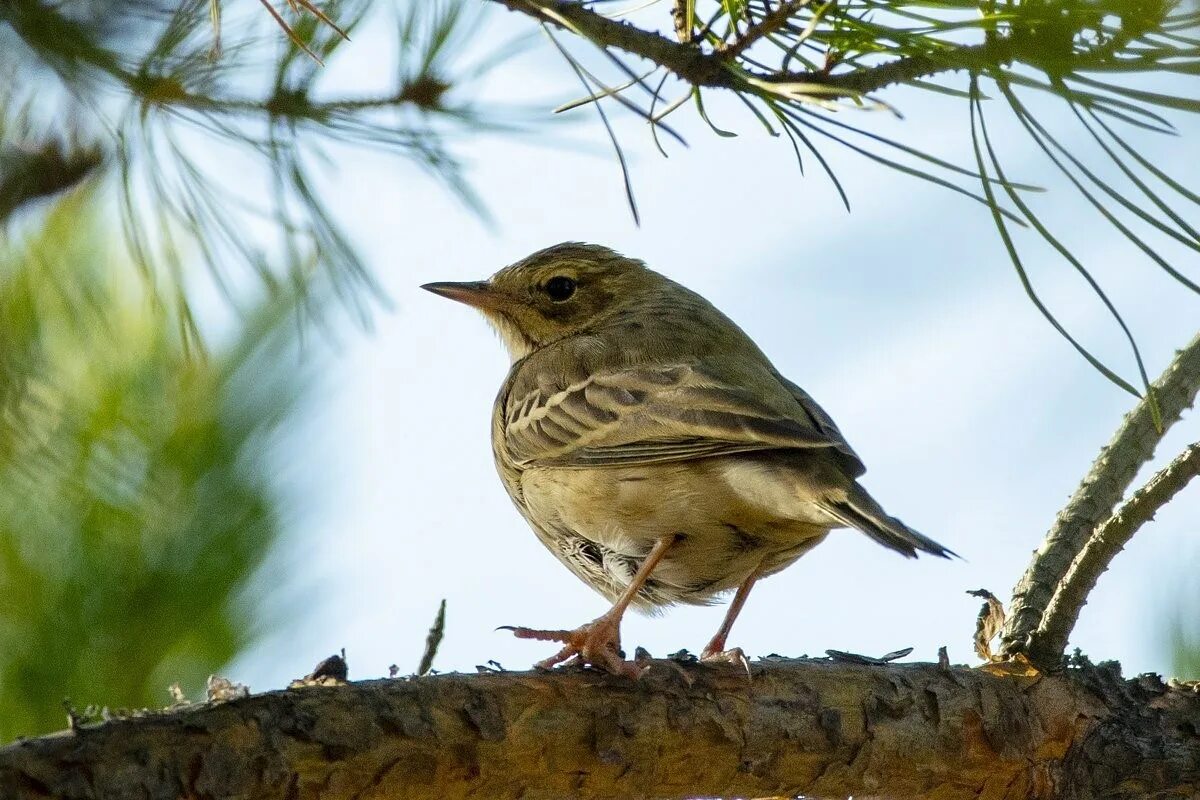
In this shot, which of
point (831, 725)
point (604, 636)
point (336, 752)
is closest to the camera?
point (336, 752)

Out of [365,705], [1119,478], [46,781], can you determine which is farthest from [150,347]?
[1119,478]

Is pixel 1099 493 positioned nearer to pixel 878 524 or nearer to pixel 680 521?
pixel 878 524

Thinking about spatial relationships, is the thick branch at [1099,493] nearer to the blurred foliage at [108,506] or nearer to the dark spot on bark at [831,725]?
the dark spot on bark at [831,725]

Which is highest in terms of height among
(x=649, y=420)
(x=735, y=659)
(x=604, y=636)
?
(x=649, y=420)

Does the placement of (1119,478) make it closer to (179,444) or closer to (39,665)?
(179,444)

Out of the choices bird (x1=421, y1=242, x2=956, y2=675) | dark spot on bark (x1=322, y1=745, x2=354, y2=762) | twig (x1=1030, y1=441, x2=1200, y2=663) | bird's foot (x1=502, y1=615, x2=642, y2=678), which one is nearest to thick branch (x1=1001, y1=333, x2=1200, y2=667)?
twig (x1=1030, y1=441, x2=1200, y2=663)

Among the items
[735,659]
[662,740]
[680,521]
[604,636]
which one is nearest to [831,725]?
[735,659]

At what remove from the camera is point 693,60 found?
3.13m

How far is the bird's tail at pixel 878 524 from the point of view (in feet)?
12.4

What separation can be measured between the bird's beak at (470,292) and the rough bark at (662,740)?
3119 millimetres

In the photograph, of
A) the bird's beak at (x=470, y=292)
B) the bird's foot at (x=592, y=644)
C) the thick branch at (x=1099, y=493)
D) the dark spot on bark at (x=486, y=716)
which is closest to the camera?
the dark spot on bark at (x=486, y=716)

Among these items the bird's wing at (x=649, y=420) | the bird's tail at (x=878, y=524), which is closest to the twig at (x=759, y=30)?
the bird's tail at (x=878, y=524)

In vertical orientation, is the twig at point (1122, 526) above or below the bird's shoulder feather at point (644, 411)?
below

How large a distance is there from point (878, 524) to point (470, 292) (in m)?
3.06
